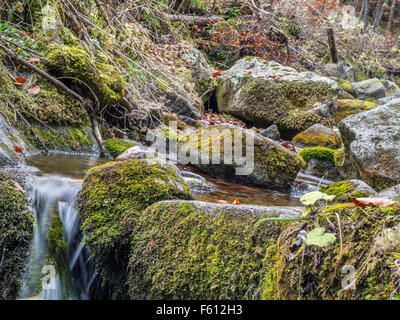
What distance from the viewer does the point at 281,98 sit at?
30.5 ft

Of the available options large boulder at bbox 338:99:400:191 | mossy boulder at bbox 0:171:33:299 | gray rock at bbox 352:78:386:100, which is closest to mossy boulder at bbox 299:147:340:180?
large boulder at bbox 338:99:400:191

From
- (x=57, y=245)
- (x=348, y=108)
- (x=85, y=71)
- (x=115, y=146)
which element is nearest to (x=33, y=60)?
(x=85, y=71)

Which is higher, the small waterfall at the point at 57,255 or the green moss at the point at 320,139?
the green moss at the point at 320,139

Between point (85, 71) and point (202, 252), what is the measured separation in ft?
13.3

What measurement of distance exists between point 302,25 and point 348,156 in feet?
38.0

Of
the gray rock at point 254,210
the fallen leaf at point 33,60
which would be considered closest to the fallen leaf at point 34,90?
the fallen leaf at point 33,60

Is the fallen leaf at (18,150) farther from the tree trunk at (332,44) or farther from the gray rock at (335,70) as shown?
the gray rock at (335,70)

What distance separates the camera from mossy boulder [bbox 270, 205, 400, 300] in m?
1.09

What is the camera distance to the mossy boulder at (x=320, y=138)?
297 inches

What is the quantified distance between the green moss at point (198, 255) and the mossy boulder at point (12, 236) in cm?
77

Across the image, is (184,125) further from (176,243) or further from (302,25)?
(302,25)

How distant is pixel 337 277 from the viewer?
Answer: 3.89 ft

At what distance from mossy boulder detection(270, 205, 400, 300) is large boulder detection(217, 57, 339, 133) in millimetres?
8007
